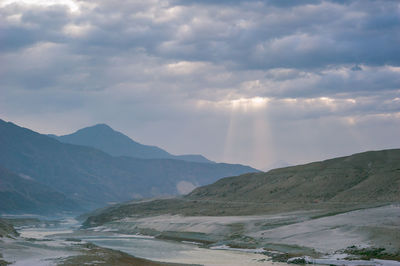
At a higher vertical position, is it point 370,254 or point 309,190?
point 309,190

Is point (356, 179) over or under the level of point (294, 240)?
over

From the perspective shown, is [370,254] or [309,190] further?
[309,190]

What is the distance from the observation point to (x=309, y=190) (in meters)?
123

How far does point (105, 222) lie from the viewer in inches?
5787

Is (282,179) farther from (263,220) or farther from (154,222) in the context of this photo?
(263,220)

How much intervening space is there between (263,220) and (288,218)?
4.23m

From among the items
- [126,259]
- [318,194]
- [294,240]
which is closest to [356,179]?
[318,194]

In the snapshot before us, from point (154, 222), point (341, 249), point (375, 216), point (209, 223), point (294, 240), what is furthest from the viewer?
point (154, 222)

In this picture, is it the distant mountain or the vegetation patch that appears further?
the distant mountain

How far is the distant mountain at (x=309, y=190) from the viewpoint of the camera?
103000 mm

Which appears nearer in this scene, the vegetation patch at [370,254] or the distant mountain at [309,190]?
the vegetation patch at [370,254]

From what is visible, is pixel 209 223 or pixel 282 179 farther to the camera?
pixel 282 179

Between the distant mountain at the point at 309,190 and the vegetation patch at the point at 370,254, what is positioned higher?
the distant mountain at the point at 309,190

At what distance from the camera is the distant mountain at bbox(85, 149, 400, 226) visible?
103000mm
